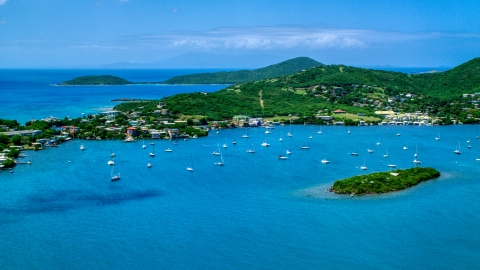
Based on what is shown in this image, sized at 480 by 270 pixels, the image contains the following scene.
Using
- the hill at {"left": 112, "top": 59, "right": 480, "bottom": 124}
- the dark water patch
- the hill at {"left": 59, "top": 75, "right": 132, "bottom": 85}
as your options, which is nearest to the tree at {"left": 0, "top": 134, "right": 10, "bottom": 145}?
the dark water patch

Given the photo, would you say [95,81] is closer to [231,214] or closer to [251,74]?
[251,74]

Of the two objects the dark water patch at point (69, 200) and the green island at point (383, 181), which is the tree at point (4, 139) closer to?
the dark water patch at point (69, 200)

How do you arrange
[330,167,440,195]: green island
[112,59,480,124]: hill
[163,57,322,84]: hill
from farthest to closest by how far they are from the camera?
1. [163,57,322,84]: hill
2. [112,59,480,124]: hill
3. [330,167,440,195]: green island

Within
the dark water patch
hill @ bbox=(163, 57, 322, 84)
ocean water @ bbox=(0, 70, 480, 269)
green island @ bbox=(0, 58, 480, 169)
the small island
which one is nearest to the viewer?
ocean water @ bbox=(0, 70, 480, 269)

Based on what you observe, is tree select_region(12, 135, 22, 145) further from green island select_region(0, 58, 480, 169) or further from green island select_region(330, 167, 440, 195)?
green island select_region(330, 167, 440, 195)

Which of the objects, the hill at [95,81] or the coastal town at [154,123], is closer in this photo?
the coastal town at [154,123]

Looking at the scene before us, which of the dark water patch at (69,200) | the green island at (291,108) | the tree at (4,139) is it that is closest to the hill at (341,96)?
the green island at (291,108)

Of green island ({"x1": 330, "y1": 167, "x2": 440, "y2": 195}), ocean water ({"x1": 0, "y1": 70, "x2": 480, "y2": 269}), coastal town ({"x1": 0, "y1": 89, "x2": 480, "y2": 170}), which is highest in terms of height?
coastal town ({"x1": 0, "y1": 89, "x2": 480, "y2": 170})
